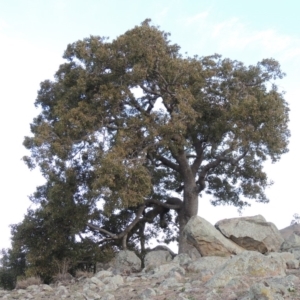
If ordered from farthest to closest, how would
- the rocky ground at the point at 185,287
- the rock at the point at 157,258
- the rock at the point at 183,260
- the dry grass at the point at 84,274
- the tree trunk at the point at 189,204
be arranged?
the tree trunk at the point at 189,204, the rock at the point at 157,258, the dry grass at the point at 84,274, the rock at the point at 183,260, the rocky ground at the point at 185,287

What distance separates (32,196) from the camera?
66.5 feet

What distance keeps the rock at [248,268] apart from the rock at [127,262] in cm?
714

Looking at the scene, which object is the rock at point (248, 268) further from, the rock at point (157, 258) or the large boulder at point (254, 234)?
the rock at point (157, 258)

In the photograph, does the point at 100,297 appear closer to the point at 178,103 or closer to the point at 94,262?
the point at 94,262

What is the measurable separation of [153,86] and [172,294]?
11167 millimetres

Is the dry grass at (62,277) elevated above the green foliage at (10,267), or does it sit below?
below

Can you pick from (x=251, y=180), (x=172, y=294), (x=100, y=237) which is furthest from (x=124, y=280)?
(x=251, y=180)

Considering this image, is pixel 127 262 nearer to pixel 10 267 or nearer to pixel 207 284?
pixel 10 267

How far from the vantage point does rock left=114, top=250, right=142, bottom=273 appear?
17.7m

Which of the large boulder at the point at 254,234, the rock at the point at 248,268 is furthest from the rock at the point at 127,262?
the rock at the point at 248,268

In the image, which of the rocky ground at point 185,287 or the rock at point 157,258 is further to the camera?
the rock at point 157,258

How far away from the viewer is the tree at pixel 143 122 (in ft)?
57.8

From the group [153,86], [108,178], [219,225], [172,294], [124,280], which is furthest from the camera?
[153,86]

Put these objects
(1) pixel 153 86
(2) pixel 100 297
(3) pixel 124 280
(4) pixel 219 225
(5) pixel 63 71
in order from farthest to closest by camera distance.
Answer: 1. (5) pixel 63 71
2. (1) pixel 153 86
3. (4) pixel 219 225
4. (3) pixel 124 280
5. (2) pixel 100 297
